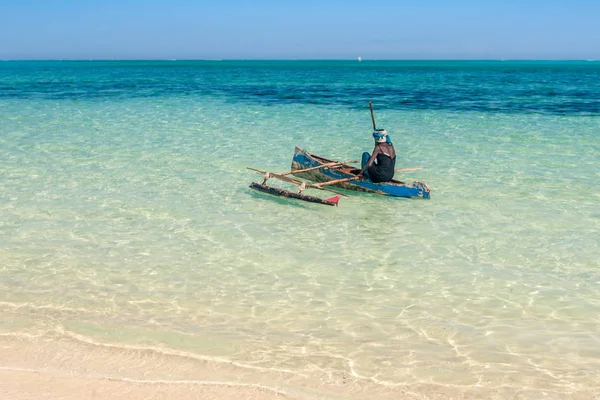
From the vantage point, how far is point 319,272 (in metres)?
9.83

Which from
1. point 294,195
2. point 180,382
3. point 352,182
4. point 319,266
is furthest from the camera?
point 352,182

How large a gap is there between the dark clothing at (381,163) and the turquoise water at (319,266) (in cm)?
57

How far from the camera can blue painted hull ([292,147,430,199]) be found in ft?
46.4

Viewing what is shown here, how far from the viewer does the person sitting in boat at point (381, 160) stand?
14.2m

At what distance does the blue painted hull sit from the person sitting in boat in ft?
0.62

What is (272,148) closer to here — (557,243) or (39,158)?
(39,158)

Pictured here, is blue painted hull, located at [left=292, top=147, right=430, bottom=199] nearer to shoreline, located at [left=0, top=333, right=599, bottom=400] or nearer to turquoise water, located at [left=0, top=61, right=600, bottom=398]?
turquoise water, located at [left=0, top=61, right=600, bottom=398]

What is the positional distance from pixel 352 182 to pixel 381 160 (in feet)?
3.53

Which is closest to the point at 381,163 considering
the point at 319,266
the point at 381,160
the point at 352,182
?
the point at 381,160

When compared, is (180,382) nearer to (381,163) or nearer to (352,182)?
(381,163)

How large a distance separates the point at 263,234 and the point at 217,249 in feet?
4.14

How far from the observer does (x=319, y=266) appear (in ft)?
33.1

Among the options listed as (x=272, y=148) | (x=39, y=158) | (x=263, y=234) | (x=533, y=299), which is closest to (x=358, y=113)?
(x=272, y=148)

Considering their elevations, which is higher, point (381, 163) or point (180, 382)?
point (381, 163)
